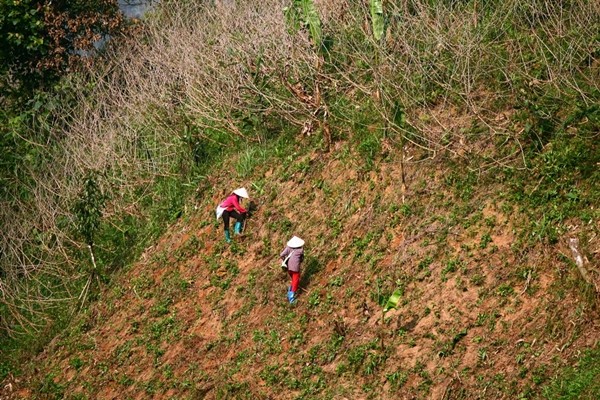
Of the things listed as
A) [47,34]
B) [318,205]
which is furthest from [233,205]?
[47,34]

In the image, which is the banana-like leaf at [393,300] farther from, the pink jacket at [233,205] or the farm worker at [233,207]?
the pink jacket at [233,205]

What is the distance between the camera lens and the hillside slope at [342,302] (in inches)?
386

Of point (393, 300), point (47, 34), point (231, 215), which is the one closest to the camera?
point (393, 300)

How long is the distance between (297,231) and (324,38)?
2.72 metres

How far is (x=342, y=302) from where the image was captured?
1137 centimetres

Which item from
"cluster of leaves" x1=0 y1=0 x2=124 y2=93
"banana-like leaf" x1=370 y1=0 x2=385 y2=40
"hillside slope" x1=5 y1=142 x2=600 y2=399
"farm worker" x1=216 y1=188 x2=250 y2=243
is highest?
"banana-like leaf" x1=370 y1=0 x2=385 y2=40

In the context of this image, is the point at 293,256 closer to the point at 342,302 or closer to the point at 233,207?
the point at 342,302

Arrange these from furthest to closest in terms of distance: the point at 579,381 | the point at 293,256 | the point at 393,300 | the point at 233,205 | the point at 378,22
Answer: the point at 233,205 < the point at 378,22 < the point at 293,256 < the point at 393,300 < the point at 579,381

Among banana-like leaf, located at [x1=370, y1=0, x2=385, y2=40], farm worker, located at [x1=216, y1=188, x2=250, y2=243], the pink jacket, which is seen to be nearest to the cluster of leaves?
farm worker, located at [x1=216, y1=188, x2=250, y2=243]

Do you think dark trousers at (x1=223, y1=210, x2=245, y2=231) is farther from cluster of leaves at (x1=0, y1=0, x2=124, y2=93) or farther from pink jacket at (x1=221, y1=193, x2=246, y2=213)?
cluster of leaves at (x1=0, y1=0, x2=124, y2=93)

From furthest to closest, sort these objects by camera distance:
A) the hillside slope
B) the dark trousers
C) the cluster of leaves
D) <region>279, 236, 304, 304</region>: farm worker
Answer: the cluster of leaves → the dark trousers → <region>279, 236, 304, 304</region>: farm worker → the hillside slope

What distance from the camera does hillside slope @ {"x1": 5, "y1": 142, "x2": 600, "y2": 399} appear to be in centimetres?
981

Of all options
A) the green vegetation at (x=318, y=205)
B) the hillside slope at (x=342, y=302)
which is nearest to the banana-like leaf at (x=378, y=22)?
the green vegetation at (x=318, y=205)

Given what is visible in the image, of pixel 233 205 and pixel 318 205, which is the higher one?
pixel 233 205
